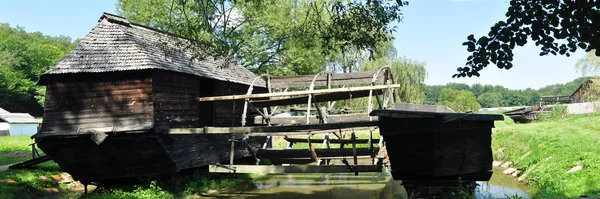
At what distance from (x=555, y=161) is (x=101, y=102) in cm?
1131

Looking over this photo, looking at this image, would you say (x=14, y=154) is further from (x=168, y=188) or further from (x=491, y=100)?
(x=491, y=100)

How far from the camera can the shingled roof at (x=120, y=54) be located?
10164 millimetres

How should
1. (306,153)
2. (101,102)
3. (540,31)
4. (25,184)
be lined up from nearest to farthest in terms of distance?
(540,31), (101,102), (25,184), (306,153)

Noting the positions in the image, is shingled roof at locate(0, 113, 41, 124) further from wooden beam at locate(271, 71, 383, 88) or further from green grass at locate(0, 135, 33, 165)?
wooden beam at locate(271, 71, 383, 88)

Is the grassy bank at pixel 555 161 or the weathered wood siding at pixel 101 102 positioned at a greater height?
the weathered wood siding at pixel 101 102

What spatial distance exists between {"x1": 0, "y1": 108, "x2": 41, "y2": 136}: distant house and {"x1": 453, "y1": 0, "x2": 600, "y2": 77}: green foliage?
121ft

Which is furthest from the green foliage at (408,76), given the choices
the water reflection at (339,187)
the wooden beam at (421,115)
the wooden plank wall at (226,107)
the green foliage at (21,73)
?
the green foliage at (21,73)

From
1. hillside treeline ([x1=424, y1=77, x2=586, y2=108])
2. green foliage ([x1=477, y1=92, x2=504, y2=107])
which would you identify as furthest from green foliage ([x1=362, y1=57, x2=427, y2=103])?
green foliage ([x1=477, y1=92, x2=504, y2=107])

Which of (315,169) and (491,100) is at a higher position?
(491,100)

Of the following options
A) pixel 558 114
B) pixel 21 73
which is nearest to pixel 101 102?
pixel 558 114

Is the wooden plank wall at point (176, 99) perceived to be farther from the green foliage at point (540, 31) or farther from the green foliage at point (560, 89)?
the green foliage at point (560, 89)

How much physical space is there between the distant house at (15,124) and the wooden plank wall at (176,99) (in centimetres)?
2796

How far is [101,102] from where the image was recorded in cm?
1027

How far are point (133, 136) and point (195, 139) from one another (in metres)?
2.04
